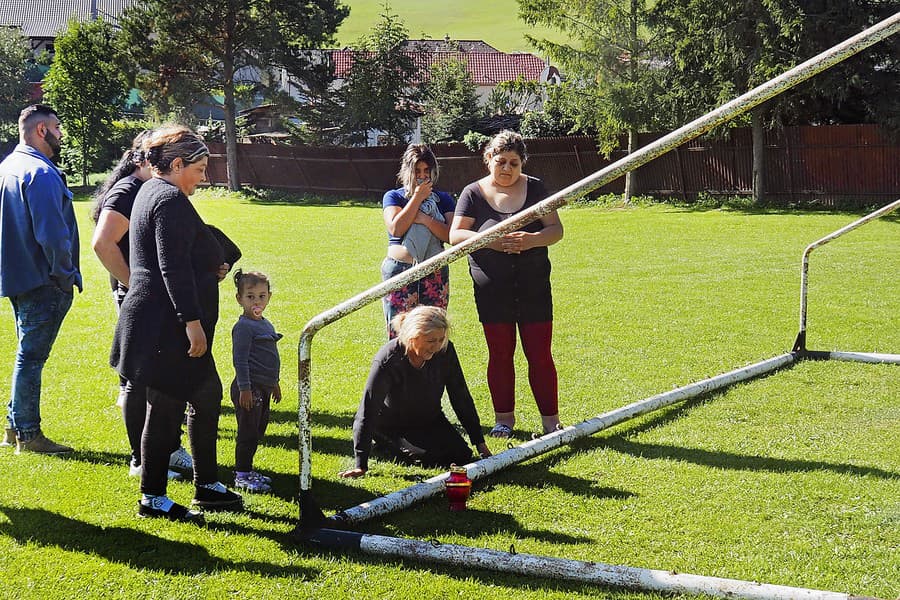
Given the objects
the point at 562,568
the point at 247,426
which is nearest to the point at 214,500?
the point at 247,426

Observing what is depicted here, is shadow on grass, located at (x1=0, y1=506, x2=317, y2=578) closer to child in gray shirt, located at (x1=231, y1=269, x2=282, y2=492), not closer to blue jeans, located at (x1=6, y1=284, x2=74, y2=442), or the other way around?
child in gray shirt, located at (x1=231, y1=269, x2=282, y2=492)

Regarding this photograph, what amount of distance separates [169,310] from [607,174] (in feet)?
7.24

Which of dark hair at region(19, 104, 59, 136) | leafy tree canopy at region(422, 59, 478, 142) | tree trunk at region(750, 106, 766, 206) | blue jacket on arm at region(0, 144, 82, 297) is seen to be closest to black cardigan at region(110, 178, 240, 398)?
blue jacket on arm at region(0, 144, 82, 297)

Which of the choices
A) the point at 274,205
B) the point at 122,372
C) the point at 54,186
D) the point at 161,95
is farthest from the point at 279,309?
the point at 161,95

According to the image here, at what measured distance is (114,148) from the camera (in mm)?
49094

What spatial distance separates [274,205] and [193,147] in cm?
3231

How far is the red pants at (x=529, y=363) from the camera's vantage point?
6.59m

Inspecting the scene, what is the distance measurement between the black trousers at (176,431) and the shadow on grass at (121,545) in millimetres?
312

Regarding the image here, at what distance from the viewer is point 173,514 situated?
16.4ft

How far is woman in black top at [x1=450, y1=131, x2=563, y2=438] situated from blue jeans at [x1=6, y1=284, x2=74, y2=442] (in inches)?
103

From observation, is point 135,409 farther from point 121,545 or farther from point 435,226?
point 435,226

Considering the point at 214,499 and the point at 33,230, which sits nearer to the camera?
the point at 214,499

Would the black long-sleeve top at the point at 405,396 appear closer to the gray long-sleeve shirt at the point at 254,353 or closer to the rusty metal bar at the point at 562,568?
the gray long-sleeve shirt at the point at 254,353

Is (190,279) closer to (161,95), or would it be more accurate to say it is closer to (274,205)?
(274,205)
